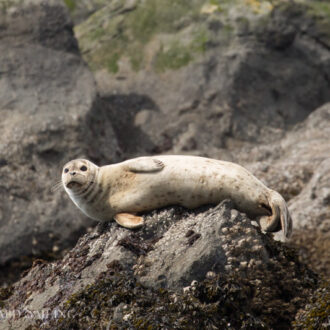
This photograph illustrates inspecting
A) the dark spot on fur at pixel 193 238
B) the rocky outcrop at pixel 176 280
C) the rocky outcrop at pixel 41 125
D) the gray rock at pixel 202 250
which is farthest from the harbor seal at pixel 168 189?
the rocky outcrop at pixel 41 125

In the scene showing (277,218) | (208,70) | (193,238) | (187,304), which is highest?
(193,238)

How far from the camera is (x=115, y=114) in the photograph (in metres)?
12.3

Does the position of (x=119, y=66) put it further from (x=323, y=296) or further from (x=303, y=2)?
(x=323, y=296)

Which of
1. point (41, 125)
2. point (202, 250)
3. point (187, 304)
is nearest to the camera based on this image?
point (187, 304)

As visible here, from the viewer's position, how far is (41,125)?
1005 centimetres

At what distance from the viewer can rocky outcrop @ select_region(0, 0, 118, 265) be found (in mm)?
9477

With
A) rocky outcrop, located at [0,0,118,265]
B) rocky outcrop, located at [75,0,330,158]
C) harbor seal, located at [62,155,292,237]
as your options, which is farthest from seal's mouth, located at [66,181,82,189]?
rocky outcrop, located at [75,0,330,158]

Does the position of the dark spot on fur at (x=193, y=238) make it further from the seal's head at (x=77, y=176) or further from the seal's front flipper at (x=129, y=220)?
the seal's head at (x=77, y=176)

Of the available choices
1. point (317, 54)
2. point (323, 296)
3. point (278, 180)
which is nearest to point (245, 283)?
point (323, 296)

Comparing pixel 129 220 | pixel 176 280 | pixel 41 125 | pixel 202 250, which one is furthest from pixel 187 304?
pixel 41 125

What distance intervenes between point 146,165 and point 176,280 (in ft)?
4.41

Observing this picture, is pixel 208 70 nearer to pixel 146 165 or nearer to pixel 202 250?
pixel 146 165

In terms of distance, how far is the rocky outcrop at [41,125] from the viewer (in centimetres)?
948

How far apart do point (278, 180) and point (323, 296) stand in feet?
15.6
